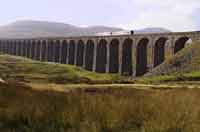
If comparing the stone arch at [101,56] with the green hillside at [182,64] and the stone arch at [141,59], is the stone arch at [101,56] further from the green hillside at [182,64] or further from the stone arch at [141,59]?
the green hillside at [182,64]

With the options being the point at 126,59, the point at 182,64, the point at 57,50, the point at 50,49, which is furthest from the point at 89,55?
the point at 182,64

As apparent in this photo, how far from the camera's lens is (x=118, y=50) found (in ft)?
205

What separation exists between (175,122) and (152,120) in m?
0.37

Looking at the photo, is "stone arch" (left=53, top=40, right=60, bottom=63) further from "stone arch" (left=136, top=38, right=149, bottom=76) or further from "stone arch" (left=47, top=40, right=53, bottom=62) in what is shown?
"stone arch" (left=136, top=38, right=149, bottom=76)

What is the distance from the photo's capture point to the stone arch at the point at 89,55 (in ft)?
225

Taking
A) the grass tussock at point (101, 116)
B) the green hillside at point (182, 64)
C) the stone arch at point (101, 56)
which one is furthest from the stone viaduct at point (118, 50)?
the grass tussock at point (101, 116)

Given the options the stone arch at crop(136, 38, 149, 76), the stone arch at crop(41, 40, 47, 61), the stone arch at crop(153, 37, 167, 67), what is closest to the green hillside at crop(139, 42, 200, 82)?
the stone arch at crop(153, 37, 167, 67)

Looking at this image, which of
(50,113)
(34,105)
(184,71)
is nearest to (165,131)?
(50,113)

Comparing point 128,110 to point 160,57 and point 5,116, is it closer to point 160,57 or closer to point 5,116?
point 5,116

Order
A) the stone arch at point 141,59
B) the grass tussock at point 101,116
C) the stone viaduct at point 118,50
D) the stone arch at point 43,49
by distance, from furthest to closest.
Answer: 1. the stone arch at point 43,49
2. the stone arch at point 141,59
3. the stone viaduct at point 118,50
4. the grass tussock at point 101,116

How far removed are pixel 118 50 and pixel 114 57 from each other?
4.95 ft

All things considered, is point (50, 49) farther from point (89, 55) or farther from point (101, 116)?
point (101, 116)

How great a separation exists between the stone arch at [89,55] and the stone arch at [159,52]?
57.9 ft

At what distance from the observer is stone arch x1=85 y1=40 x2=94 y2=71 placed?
6851 centimetres
